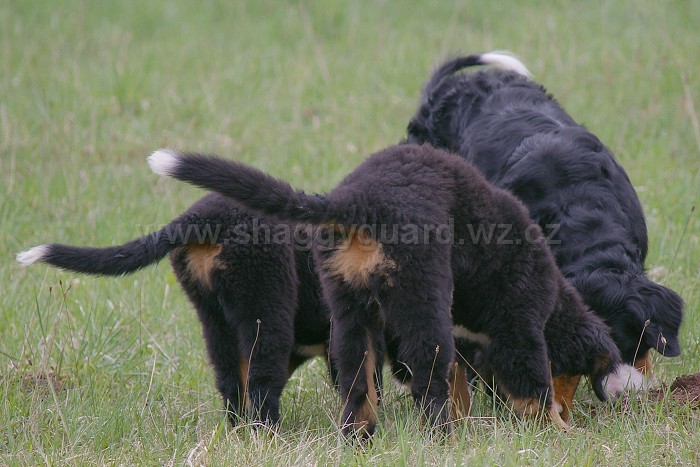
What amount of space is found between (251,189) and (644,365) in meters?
2.50

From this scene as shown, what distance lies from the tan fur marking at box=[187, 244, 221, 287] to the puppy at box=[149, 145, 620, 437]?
540mm

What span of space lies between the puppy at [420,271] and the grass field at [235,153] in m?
0.25

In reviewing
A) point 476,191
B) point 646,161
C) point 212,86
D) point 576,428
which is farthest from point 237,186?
point 212,86

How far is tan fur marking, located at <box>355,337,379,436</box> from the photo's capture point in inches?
143

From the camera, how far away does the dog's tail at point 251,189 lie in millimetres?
3281

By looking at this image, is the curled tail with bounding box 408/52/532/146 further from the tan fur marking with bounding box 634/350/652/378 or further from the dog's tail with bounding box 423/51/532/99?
the tan fur marking with bounding box 634/350/652/378

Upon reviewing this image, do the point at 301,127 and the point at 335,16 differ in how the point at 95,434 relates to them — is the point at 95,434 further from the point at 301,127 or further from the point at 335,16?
the point at 335,16

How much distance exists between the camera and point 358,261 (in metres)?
3.45

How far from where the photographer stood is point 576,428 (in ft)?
13.1

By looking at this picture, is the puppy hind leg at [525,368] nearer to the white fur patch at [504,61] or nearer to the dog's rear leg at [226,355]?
the dog's rear leg at [226,355]

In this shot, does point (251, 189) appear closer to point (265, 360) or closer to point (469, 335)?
point (265, 360)

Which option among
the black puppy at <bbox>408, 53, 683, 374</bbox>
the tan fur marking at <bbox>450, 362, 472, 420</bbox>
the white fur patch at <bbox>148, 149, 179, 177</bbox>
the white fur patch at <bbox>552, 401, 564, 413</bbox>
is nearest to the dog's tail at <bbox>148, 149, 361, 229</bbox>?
the white fur patch at <bbox>148, 149, 179, 177</bbox>

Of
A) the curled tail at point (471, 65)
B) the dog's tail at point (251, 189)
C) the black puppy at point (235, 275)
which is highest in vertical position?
the curled tail at point (471, 65)

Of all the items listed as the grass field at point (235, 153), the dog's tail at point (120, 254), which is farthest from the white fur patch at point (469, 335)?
the dog's tail at point (120, 254)
